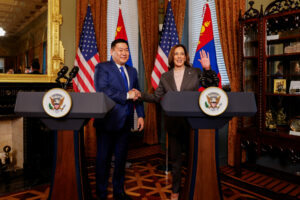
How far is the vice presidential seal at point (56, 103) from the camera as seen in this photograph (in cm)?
150

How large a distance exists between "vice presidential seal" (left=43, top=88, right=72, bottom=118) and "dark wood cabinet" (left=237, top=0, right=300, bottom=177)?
241 centimetres

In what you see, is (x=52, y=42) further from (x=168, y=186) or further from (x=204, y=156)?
(x=204, y=156)

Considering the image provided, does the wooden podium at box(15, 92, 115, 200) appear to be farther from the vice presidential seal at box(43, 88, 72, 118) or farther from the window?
the window

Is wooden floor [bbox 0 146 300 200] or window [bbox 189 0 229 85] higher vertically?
window [bbox 189 0 229 85]

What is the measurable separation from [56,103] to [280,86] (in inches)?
103

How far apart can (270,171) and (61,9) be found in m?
3.76

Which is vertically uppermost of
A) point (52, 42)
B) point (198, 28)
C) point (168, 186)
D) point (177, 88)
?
point (198, 28)

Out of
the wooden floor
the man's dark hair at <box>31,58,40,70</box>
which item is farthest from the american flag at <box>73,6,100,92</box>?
the wooden floor

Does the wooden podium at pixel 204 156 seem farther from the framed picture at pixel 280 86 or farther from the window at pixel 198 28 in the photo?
the window at pixel 198 28

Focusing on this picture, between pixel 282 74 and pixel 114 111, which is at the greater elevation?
pixel 282 74

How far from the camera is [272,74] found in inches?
121

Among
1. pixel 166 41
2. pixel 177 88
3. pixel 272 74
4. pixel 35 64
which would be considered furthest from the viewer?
pixel 166 41

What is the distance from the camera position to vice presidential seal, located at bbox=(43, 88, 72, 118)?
59.2 inches

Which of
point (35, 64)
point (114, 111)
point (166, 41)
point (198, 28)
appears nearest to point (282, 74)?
point (198, 28)
